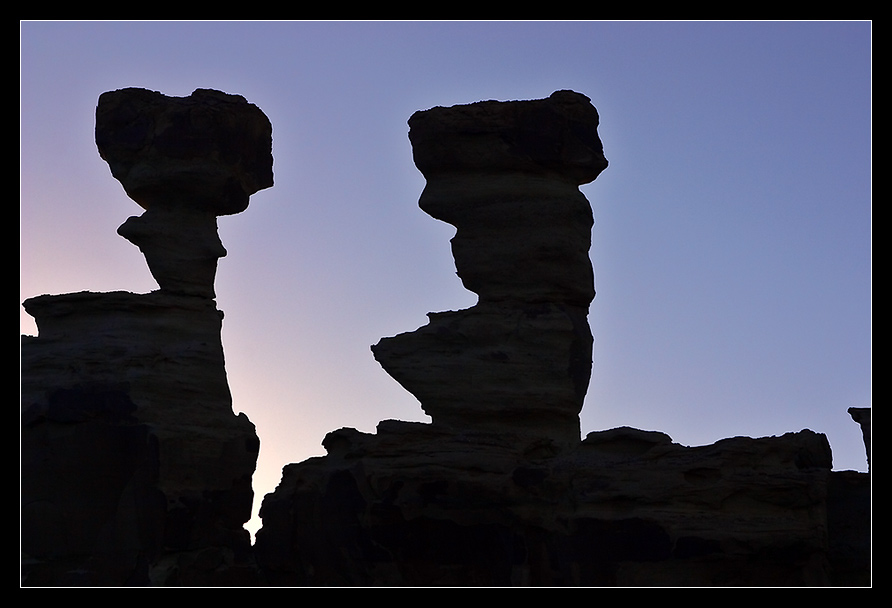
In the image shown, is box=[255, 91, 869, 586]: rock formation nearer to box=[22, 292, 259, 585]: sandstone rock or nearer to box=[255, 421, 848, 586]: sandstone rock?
box=[255, 421, 848, 586]: sandstone rock

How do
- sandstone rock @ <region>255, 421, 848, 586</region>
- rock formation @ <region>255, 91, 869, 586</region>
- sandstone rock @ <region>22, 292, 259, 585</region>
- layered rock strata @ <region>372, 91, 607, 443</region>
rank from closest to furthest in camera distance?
1. sandstone rock @ <region>255, 421, 848, 586</region>
2. rock formation @ <region>255, 91, 869, 586</region>
3. layered rock strata @ <region>372, 91, 607, 443</region>
4. sandstone rock @ <region>22, 292, 259, 585</region>

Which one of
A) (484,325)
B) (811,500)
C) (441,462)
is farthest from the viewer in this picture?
(484,325)

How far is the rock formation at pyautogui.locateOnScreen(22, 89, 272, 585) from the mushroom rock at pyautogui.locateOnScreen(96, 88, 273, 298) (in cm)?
2

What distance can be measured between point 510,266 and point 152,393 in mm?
5465

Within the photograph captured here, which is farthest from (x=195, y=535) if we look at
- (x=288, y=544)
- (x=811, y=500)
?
(x=811, y=500)

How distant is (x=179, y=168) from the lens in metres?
21.7

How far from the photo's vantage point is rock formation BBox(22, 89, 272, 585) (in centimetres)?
1959

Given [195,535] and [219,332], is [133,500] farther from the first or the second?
[219,332]

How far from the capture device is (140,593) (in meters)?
11.0

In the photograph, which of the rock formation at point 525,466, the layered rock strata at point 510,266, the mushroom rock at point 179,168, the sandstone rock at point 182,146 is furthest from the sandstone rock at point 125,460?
the layered rock strata at point 510,266

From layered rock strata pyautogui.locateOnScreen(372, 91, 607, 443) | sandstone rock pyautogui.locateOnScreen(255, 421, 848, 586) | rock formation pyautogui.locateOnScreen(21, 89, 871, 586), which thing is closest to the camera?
sandstone rock pyautogui.locateOnScreen(255, 421, 848, 586)

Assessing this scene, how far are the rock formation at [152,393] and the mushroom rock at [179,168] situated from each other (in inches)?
0.9

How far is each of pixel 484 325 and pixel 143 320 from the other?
5259mm

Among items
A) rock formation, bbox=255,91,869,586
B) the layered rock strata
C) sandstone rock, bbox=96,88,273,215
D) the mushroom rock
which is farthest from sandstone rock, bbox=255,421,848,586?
sandstone rock, bbox=96,88,273,215
